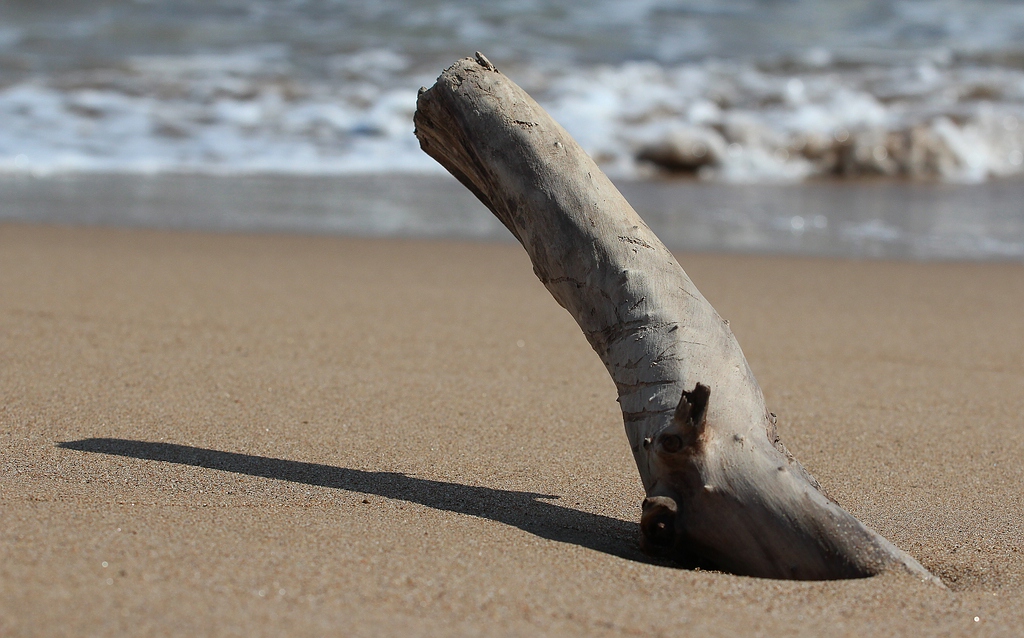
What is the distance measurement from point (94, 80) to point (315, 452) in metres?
8.95

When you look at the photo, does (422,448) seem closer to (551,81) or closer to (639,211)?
(639,211)

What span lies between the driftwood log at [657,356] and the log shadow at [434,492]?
0.15 m

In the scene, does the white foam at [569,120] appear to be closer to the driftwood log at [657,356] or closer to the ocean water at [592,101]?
the ocean water at [592,101]

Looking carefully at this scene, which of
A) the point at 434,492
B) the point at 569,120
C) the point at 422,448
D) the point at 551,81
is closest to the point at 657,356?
the point at 434,492

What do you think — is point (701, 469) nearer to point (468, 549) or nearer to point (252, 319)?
point (468, 549)

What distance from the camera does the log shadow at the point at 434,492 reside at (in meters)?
1.89

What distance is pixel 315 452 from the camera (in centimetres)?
230

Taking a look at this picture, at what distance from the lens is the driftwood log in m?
1.73

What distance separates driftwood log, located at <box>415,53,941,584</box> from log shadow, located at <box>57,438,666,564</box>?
0.15m

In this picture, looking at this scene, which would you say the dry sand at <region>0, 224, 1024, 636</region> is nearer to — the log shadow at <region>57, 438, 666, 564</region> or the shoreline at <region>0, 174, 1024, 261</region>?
the log shadow at <region>57, 438, 666, 564</region>

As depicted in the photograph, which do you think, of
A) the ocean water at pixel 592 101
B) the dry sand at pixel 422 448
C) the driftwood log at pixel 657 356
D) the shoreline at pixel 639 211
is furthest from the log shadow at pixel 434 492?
the ocean water at pixel 592 101

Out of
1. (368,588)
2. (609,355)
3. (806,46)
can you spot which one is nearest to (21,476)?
(368,588)

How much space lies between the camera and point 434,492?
Result: 2068 millimetres

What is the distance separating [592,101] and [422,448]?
27.4 feet
